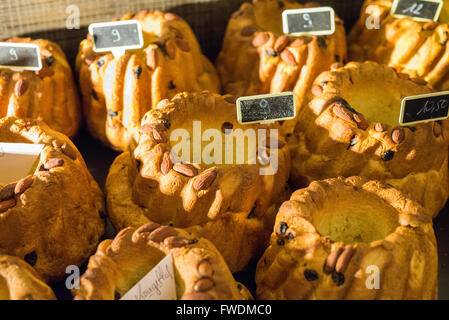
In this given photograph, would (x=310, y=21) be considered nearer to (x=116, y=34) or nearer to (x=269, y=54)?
(x=269, y=54)

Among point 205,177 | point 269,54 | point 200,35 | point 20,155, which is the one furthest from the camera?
point 200,35

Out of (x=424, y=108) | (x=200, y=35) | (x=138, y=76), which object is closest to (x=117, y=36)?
(x=138, y=76)

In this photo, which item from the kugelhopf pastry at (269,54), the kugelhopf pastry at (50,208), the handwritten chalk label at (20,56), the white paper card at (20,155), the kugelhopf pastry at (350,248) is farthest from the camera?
the kugelhopf pastry at (269,54)

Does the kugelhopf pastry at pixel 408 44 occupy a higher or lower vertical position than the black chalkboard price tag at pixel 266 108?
higher

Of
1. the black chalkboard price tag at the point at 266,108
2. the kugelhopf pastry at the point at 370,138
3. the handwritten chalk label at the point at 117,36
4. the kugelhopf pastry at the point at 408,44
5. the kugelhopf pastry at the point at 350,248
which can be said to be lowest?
the kugelhopf pastry at the point at 350,248

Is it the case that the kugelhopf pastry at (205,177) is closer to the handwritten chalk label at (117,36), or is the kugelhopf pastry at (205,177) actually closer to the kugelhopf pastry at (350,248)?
the kugelhopf pastry at (350,248)

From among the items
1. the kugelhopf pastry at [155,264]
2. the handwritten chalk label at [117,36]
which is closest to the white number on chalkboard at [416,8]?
the handwritten chalk label at [117,36]
